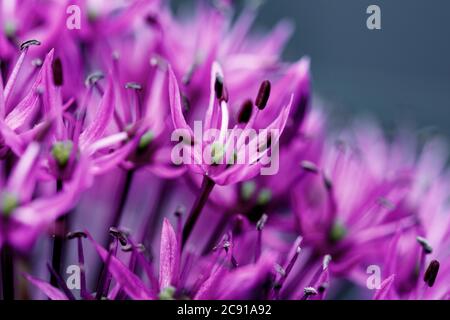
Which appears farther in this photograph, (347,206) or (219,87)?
(347,206)

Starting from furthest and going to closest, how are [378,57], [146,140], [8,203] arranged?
[378,57] < [146,140] < [8,203]

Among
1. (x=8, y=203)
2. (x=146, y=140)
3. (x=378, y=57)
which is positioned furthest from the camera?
(x=378, y=57)

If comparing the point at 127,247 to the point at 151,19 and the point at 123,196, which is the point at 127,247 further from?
the point at 151,19

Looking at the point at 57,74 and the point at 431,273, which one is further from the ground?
the point at 57,74

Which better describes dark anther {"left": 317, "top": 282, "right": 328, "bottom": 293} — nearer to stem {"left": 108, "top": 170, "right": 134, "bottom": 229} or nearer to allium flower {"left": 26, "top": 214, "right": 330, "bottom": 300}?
allium flower {"left": 26, "top": 214, "right": 330, "bottom": 300}

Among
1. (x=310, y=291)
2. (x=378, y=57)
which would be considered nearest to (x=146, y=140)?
(x=310, y=291)

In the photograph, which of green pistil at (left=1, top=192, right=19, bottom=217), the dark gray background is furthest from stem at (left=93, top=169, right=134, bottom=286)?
the dark gray background

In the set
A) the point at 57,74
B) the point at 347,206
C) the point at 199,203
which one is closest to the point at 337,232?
the point at 347,206
